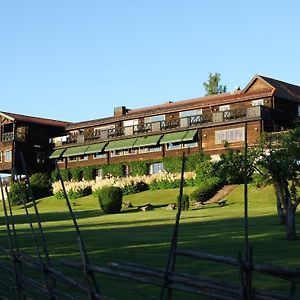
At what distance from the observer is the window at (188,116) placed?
56.1 m

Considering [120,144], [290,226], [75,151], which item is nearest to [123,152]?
[120,144]

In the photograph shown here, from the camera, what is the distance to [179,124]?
5731 centimetres

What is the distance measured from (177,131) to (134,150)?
6.31 meters

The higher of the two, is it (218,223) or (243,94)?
(243,94)

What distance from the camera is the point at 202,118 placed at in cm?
5512

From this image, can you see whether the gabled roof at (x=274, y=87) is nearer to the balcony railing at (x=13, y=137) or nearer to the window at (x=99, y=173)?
the window at (x=99, y=173)

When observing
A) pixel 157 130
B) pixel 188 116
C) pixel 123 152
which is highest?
pixel 188 116

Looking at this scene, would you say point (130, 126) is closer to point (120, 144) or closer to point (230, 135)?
point (120, 144)

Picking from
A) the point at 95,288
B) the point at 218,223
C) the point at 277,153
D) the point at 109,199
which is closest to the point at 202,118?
the point at 109,199

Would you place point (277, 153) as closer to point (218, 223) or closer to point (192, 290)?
point (218, 223)

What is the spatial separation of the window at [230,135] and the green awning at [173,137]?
375 centimetres

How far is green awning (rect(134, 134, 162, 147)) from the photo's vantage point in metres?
57.2

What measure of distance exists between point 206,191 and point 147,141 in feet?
58.5

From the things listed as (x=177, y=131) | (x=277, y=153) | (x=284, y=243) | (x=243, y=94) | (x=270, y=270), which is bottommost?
(x=284, y=243)
